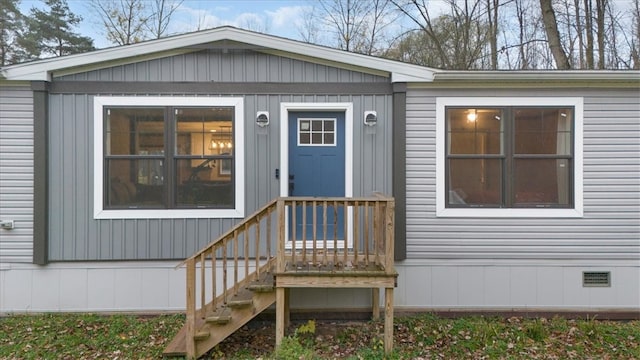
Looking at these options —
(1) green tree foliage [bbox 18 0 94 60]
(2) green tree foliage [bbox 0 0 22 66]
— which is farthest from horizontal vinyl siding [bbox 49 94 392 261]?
(2) green tree foliage [bbox 0 0 22 66]

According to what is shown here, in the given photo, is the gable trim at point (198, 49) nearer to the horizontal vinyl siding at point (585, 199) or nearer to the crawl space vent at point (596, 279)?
the horizontal vinyl siding at point (585, 199)

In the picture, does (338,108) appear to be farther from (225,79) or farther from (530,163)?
(530,163)

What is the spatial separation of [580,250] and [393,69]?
327cm

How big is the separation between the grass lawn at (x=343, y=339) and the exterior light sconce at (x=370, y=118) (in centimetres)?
243

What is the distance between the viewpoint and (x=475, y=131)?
4.69 meters

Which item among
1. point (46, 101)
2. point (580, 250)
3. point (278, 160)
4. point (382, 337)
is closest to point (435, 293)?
point (382, 337)

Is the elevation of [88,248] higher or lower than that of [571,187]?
lower

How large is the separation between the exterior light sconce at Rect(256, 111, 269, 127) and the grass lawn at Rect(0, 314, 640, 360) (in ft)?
7.91

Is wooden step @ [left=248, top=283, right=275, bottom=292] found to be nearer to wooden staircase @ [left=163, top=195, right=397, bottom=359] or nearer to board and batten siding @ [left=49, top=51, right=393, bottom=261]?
wooden staircase @ [left=163, top=195, right=397, bottom=359]

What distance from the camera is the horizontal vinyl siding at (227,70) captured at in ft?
14.9

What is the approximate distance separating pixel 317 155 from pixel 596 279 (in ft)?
12.7

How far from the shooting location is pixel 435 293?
469 centimetres

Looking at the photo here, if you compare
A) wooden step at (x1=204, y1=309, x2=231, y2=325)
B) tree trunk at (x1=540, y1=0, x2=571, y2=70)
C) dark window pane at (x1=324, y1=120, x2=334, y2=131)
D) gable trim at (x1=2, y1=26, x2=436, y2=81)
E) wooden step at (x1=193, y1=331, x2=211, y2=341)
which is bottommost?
wooden step at (x1=193, y1=331, x2=211, y2=341)

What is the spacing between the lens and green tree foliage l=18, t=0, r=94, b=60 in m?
12.5
